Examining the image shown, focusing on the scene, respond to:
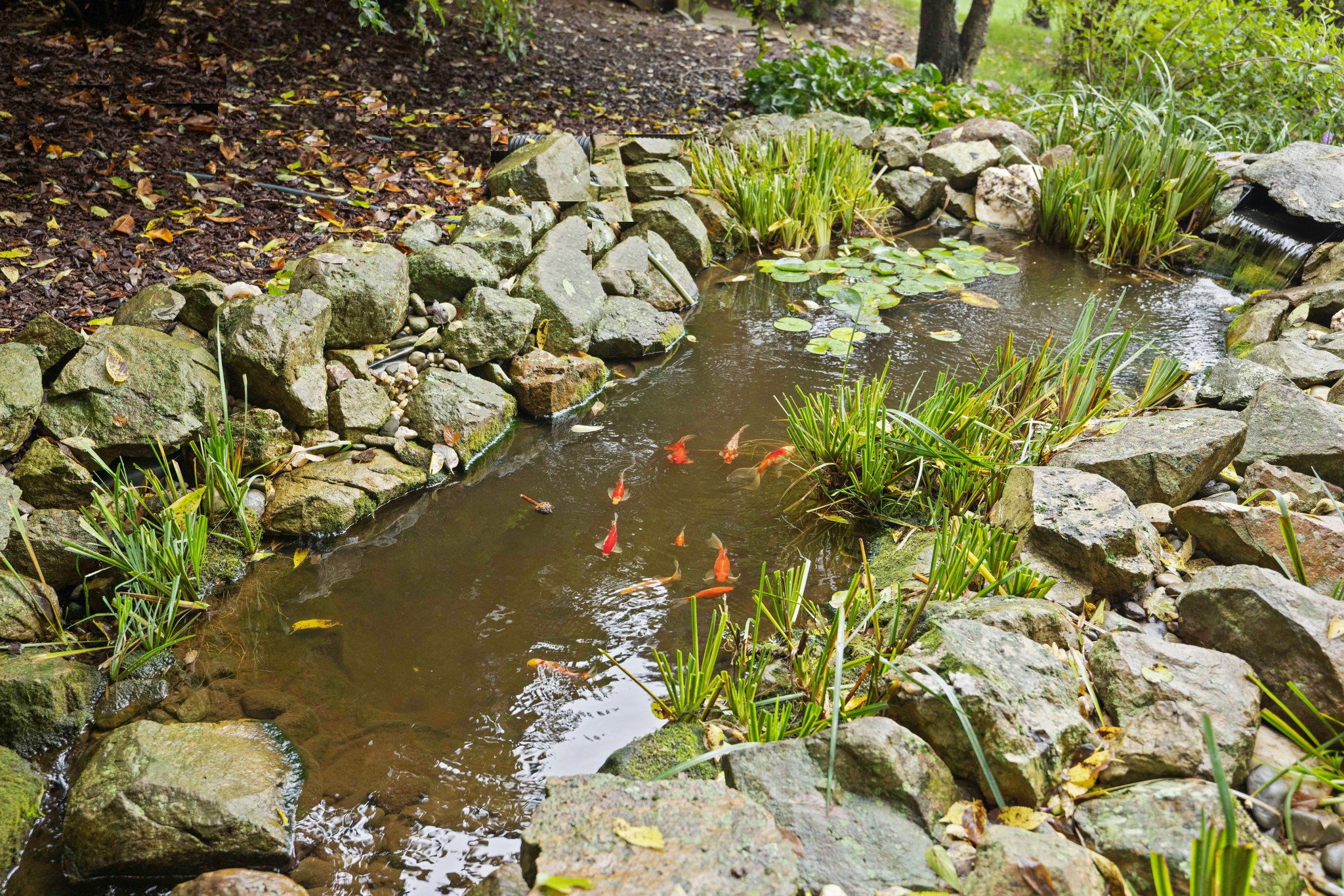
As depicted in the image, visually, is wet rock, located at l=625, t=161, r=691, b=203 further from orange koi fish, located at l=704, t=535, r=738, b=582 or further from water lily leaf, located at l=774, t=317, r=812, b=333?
orange koi fish, located at l=704, t=535, r=738, b=582

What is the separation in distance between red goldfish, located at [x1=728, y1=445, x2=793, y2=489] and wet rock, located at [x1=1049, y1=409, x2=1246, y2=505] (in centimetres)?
111

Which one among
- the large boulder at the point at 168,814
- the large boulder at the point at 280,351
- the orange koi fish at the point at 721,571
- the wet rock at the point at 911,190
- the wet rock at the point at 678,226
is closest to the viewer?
the large boulder at the point at 168,814

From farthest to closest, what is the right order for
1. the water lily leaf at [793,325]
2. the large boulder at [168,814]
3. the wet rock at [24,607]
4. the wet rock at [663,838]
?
the water lily leaf at [793,325] → the wet rock at [24,607] → the large boulder at [168,814] → the wet rock at [663,838]

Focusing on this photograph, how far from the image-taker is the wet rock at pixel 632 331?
4.48m

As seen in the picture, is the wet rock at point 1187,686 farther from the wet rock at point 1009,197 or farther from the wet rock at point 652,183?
the wet rock at point 1009,197

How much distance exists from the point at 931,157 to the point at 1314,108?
3.13 meters

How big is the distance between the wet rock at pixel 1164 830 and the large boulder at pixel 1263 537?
0.83 m

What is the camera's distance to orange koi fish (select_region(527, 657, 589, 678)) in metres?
2.60

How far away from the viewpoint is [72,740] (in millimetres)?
2383

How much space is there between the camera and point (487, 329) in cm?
397

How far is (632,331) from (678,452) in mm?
1053

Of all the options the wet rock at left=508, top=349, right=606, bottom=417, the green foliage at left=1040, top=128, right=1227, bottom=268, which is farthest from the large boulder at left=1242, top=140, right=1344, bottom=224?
the wet rock at left=508, top=349, right=606, bottom=417

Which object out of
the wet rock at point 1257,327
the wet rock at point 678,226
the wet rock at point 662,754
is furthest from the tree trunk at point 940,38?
the wet rock at point 662,754

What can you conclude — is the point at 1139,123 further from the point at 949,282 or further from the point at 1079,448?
the point at 1079,448
